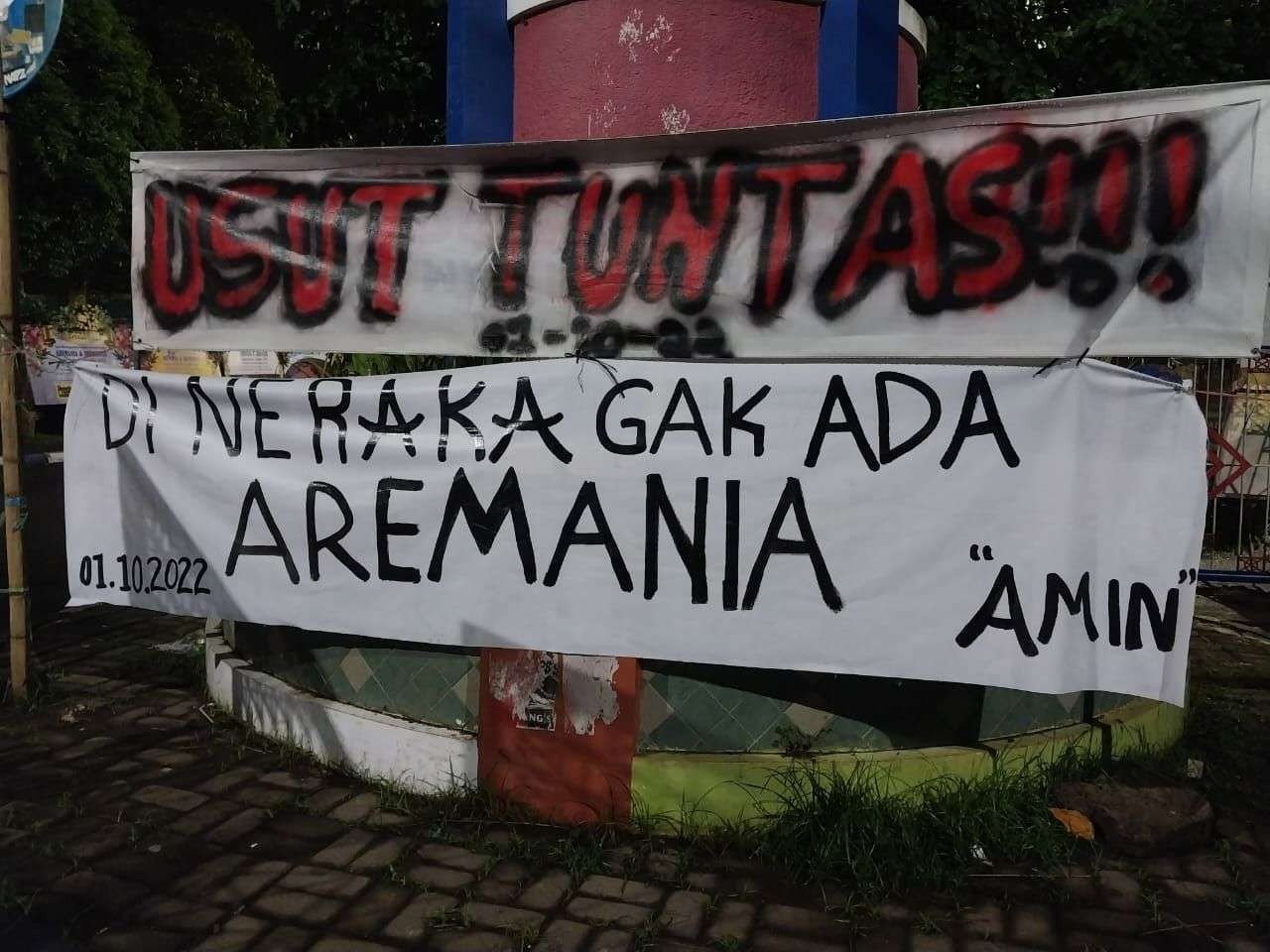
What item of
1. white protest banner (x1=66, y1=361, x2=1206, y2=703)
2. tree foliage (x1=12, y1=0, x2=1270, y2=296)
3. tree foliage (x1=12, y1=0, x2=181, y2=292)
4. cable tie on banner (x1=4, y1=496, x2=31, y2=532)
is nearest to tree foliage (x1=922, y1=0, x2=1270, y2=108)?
tree foliage (x1=12, y1=0, x2=1270, y2=296)

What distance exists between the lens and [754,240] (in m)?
3.50

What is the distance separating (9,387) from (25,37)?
1.69 metres

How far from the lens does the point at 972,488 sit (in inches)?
132

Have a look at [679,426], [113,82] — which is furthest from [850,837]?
[113,82]

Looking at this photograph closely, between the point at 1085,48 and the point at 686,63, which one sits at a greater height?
the point at 1085,48

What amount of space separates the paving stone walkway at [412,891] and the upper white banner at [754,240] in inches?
73.1

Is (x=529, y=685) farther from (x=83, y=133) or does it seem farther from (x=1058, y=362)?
(x=83, y=133)

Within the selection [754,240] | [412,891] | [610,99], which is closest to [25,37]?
[610,99]

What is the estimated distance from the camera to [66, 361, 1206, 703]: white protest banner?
3293 millimetres

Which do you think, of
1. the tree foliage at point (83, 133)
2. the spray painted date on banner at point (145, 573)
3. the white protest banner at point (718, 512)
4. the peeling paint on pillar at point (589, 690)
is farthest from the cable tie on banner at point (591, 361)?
the tree foliage at point (83, 133)

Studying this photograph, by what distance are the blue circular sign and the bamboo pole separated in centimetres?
15

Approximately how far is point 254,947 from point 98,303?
24780 mm

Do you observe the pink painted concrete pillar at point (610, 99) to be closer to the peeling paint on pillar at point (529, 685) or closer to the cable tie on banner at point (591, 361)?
the peeling paint on pillar at point (529, 685)

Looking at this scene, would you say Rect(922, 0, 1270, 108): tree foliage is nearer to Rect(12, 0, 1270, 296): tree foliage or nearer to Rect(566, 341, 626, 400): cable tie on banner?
Rect(12, 0, 1270, 296): tree foliage
